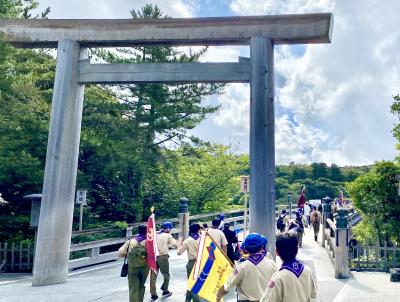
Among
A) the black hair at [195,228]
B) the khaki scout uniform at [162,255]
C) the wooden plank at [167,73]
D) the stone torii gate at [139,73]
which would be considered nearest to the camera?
the black hair at [195,228]

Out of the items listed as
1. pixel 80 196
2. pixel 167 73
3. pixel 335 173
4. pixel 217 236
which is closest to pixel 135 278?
pixel 217 236

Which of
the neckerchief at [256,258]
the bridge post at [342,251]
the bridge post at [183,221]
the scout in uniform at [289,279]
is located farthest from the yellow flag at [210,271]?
the bridge post at [183,221]

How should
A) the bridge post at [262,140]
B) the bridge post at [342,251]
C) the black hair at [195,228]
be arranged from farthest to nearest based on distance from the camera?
the bridge post at [342,251]
the bridge post at [262,140]
the black hair at [195,228]

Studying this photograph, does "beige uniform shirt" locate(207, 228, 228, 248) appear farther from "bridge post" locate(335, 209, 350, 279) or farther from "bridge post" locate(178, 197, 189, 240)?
"bridge post" locate(178, 197, 189, 240)

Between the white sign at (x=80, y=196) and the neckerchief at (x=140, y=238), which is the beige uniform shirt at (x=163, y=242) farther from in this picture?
the white sign at (x=80, y=196)

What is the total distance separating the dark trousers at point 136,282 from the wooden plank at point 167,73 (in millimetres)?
4824

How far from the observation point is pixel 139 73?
31.7ft

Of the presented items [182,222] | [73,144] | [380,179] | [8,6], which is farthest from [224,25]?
[8,6]

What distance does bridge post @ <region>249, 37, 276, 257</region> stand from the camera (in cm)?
859

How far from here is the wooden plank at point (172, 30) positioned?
912 centimetres

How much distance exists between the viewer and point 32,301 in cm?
769

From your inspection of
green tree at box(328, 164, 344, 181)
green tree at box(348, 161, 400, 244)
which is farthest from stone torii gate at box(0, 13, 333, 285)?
green tree at box(328, 164, 344, 181)

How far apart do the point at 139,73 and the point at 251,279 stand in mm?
6972

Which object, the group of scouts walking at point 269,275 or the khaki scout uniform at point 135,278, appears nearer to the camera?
the group of scouts walking at point 269,275
